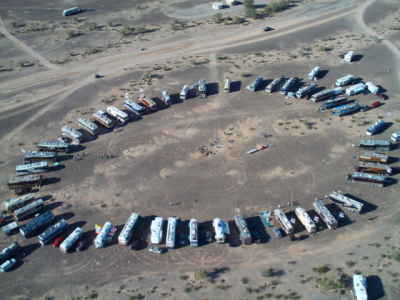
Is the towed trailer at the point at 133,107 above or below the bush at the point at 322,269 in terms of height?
above

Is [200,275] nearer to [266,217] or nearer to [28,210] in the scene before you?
[266,217]

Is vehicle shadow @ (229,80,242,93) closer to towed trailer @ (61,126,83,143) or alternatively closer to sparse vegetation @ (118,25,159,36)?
towed trailer @ (61,126,83,143)

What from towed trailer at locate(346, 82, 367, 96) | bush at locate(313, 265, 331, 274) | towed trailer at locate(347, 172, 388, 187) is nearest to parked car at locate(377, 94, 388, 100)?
towed trailer at locate(346, 82, 367, 96)

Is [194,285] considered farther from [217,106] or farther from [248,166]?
[217,106]

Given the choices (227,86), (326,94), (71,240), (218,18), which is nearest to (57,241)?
(71,240)

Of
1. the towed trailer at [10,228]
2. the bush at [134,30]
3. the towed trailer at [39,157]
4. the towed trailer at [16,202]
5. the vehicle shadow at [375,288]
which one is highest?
the bush at [134,30]

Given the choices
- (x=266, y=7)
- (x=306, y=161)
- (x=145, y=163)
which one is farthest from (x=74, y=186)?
(x=266, y=7)

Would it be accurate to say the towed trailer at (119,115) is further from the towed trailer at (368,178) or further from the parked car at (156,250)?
the towed trailer at (368,178)

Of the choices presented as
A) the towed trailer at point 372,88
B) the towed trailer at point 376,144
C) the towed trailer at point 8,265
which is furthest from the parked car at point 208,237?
the towed trailer at point 372,88
